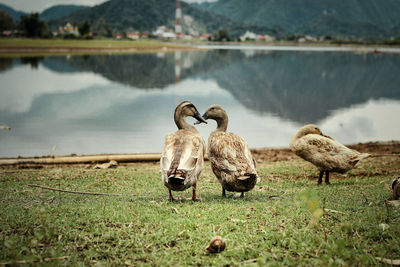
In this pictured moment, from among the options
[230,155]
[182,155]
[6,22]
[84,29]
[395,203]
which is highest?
[84,29]

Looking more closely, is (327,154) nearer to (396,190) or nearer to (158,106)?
(396,190)

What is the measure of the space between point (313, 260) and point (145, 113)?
56.4 feet

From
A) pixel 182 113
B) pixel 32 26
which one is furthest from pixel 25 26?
pixel 182 113

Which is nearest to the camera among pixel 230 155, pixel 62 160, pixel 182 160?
pixel 182 160

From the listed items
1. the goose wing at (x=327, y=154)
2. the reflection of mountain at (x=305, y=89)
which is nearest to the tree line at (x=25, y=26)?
the reflection of mountain at (x=305, y=89)

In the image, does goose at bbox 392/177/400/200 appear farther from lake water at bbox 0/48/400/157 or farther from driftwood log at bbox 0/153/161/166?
lake water at bbox 0/48/400/157

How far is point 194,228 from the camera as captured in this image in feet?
17.1

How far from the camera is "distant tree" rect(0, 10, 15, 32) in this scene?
6278cm

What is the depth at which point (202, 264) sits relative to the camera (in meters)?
4.26

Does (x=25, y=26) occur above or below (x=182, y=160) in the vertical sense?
above

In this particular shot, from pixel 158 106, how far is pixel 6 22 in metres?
54.5

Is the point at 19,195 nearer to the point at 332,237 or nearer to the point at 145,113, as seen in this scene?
the point at 332,237

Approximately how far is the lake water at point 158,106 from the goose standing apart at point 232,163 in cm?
708

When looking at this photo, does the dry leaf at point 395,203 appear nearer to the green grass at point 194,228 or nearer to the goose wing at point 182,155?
the green grass at point 194,228
